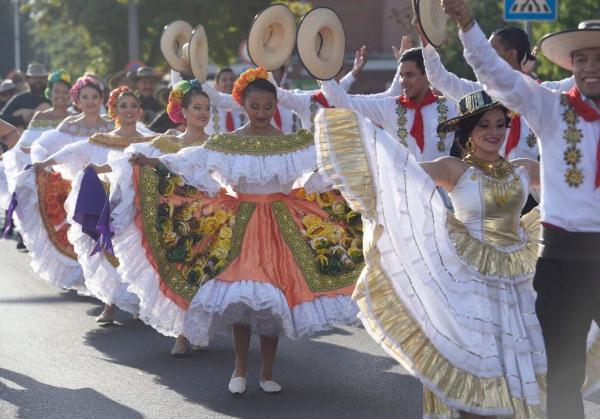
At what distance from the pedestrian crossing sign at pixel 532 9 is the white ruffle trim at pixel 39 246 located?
15.5 feet

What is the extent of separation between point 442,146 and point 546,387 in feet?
10.8

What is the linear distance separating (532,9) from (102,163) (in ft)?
15.0

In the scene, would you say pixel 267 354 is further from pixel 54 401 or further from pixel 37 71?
pixel 37 71

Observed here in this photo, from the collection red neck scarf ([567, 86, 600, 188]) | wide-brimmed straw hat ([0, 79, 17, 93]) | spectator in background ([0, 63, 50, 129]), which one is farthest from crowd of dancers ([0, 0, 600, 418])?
wide-brimmed straw hat ([0, 79, 17, 93])

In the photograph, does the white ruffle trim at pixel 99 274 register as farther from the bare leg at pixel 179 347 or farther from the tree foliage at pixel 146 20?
the tree foliage at pixel 146 20

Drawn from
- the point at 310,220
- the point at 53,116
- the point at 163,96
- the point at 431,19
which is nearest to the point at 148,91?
the point at 163,96

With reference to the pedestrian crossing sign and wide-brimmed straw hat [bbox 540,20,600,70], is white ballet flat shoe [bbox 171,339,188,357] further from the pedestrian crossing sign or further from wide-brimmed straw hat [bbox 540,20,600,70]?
the pedestrian crossing sign

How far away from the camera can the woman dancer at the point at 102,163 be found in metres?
9.62

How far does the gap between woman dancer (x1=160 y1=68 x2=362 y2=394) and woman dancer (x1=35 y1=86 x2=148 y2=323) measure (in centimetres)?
189

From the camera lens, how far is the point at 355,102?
8859 mm

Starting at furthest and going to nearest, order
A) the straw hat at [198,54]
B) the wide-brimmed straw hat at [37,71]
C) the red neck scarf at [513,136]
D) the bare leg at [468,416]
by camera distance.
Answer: the wide-brimmed straw hat at [37,71] < the straw hat at [198,54] < the red neck scarf at [513,136] < the bare leg at [468,416]

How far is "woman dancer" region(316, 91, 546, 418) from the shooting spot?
18.3ft

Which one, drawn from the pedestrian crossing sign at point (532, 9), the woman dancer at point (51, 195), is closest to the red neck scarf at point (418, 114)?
the woman dancer at point (51, 195)

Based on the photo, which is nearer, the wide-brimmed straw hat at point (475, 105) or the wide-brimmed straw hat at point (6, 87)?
the wide-brimmed straw hat at point (475, 105)
